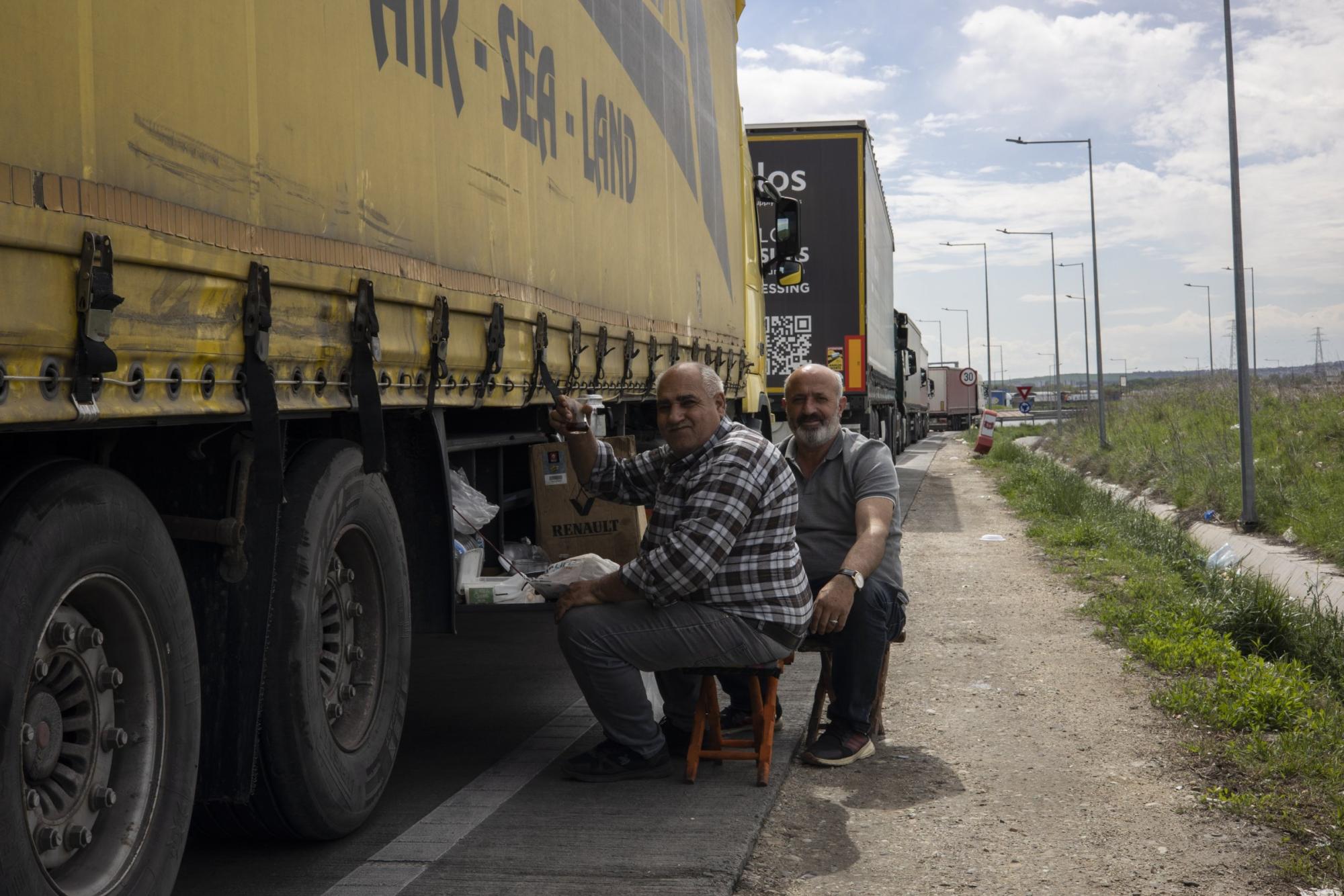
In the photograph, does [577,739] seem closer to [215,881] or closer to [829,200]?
[215,881]

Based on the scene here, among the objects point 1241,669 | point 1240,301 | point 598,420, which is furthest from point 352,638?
point 1240,301

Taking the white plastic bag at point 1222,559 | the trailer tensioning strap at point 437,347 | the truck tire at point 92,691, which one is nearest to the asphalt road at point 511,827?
the truck tire at point 92,691

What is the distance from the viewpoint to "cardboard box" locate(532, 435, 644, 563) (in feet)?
20.8

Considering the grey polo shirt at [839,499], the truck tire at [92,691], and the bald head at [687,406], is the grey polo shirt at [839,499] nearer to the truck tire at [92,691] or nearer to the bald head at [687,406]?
the bald head at [687,406]

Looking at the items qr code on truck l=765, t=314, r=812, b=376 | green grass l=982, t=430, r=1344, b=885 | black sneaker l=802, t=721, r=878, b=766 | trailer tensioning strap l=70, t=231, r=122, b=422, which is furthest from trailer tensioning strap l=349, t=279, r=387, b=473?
qr code on truck l=765, t=314, r=812, b=376

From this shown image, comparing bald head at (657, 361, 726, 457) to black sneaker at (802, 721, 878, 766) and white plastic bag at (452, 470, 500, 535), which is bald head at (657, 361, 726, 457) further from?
black sneaker at (802, 721, 878, 766)

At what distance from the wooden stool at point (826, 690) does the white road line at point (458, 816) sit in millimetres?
986

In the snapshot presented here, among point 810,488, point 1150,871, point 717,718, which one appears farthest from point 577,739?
point 1150,871

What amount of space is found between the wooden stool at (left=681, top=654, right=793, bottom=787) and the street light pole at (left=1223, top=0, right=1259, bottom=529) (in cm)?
956

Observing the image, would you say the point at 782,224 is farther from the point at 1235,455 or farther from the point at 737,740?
the point at 1235,455

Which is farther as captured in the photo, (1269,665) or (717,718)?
(1269,665)

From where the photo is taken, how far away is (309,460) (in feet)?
13.3

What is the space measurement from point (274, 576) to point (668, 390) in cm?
179

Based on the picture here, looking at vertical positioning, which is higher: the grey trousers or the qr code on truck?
the qr code on truck
